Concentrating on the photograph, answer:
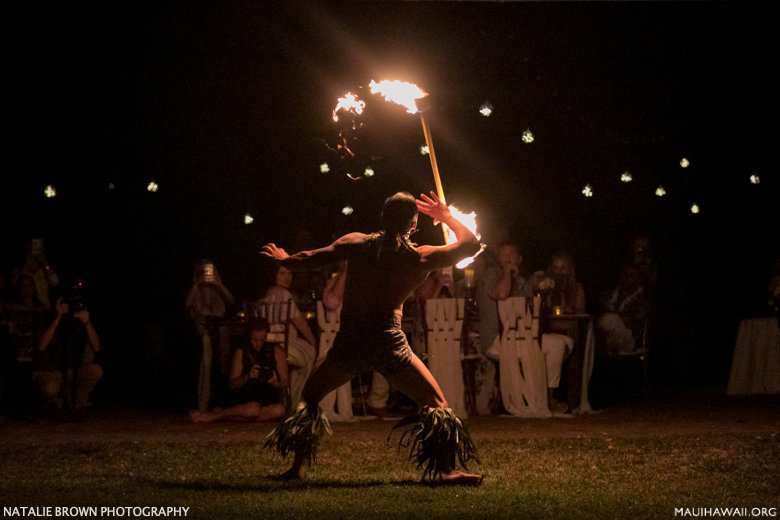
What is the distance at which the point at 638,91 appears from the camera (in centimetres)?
1557

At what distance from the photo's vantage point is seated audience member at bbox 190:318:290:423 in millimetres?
11664

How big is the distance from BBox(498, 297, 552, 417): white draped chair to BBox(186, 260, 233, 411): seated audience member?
10.9ft

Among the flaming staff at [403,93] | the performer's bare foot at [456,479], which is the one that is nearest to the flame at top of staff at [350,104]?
the flaming staff at [403,93]

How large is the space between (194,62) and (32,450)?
24.2 ft

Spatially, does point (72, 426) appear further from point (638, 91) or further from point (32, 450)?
point (638, 91)

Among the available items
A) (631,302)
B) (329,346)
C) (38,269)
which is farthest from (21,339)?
(631,302)

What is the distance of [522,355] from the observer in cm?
1210

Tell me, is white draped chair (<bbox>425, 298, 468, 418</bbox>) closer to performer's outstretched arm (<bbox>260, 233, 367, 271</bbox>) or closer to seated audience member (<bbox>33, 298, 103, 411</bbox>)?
seated audience member (<bbox>33, 298, 103, 411</bbox>)

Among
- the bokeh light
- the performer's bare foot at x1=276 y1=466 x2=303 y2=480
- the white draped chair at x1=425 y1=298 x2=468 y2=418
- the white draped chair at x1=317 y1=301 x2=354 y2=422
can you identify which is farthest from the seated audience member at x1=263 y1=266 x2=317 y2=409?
the bokeh light

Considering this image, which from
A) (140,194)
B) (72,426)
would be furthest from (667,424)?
(140,194)

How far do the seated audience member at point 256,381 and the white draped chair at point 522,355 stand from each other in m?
2.53

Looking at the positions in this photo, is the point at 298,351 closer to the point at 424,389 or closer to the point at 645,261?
the point at 424,389

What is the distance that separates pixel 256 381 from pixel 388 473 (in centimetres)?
383

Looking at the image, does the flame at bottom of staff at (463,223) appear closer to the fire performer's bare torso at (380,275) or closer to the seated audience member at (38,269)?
the fire performer's bare torso at (380,275)
